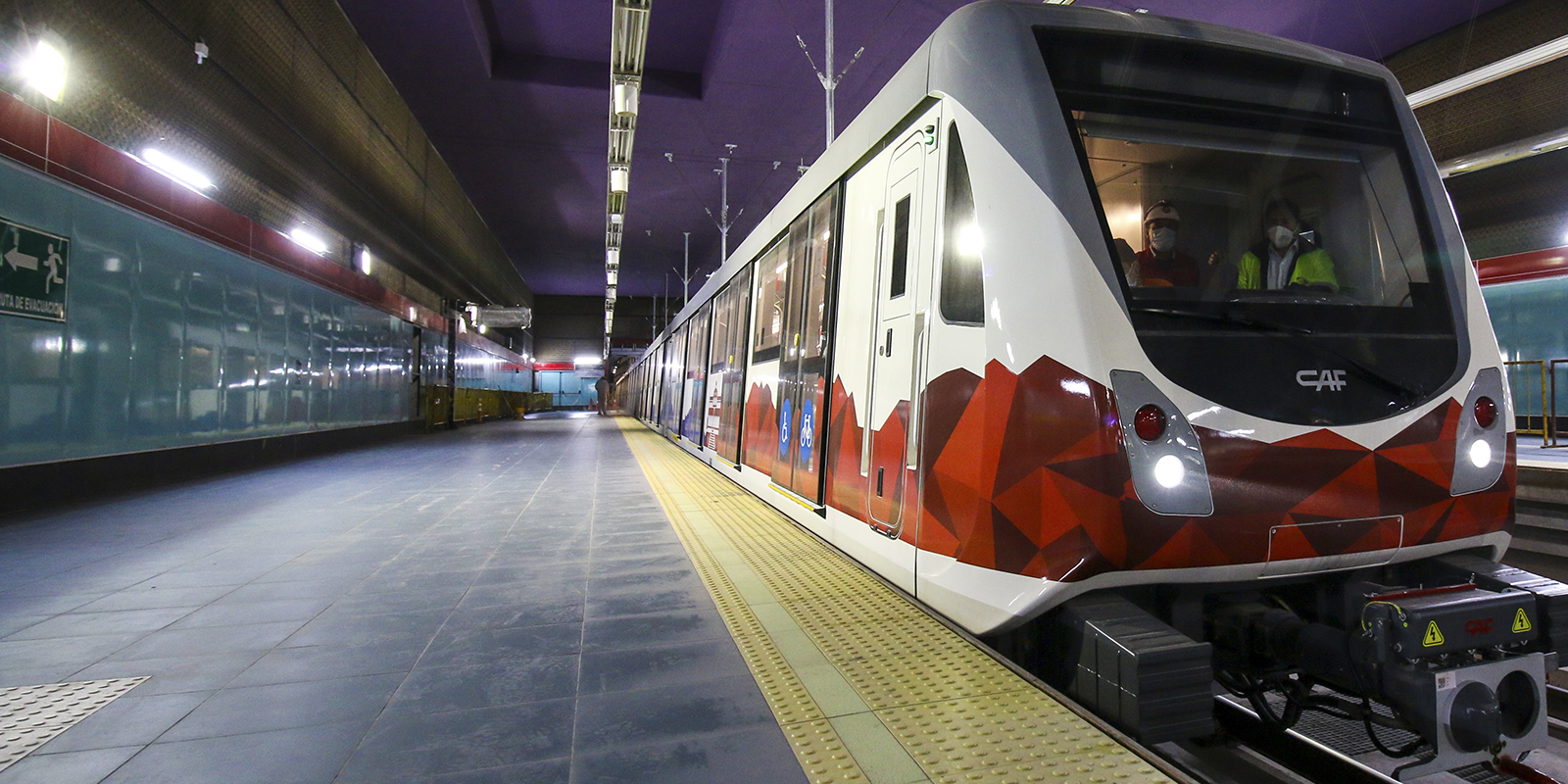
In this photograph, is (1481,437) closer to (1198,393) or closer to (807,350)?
(1198,393)

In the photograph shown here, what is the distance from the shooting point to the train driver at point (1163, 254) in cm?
235

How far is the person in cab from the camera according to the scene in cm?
234

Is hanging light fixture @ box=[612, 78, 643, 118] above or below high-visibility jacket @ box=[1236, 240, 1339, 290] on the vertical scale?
above

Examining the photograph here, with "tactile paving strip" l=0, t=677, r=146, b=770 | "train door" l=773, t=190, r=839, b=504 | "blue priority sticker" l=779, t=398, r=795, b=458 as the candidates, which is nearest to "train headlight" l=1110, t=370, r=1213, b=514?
"train door" l=773, t=190, r=839, b=504

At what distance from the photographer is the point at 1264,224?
2.56m

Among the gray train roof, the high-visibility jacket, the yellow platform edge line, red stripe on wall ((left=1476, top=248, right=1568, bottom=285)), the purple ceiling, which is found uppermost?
the purple ceiling

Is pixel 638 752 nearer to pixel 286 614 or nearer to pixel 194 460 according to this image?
pixel 286 614

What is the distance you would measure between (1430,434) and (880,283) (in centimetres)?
209

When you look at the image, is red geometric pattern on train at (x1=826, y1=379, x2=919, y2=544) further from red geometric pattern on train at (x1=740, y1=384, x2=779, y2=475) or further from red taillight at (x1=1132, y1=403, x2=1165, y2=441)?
red geometric pattern on train at (x1=740, y1=384, x2=779, y2=475)

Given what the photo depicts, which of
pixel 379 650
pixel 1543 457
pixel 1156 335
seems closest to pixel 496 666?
pixel 379 650

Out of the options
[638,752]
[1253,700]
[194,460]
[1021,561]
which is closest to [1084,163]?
[1021,561]

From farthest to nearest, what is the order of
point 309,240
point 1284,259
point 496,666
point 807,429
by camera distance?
point 309,240 < point 807,429 < point 1284,259 < point 496,666

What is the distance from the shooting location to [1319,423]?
2.11 metres

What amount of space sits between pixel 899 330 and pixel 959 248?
0.54 m
